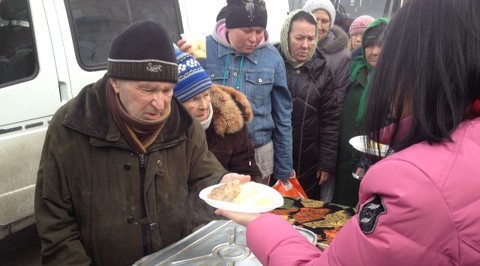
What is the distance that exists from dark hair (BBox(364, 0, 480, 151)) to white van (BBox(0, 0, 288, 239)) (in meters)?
2.33

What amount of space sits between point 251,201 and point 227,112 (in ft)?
2.68

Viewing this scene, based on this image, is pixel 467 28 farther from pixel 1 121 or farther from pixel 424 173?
pixel 1 121

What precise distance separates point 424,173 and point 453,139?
0.12 m

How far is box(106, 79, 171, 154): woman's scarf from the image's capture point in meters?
1.57

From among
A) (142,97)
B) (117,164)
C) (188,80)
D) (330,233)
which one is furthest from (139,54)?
(330,233)

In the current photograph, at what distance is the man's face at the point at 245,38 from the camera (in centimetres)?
270

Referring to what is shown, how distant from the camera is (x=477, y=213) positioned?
811 millimetres

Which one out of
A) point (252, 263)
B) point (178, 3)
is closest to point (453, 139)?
point (252, 263)

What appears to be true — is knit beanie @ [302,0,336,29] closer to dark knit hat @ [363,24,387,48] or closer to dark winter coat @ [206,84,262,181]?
dark knit hat @ [363,24,387,48]

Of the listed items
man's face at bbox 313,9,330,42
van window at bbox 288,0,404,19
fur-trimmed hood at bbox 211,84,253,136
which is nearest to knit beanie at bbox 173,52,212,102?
fur-trimmed hood at bbox 211,84,253,136

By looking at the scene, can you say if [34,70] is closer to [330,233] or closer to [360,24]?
[330,233]

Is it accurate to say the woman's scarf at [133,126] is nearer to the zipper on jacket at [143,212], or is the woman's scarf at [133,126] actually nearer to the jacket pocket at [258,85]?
the zipper on jacket at [143,212]

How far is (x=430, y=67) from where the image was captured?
35.8 inches

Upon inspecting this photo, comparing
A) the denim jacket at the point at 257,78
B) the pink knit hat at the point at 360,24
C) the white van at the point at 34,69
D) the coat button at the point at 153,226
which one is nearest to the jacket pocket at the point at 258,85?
the denim jacket at the point at 257,78
